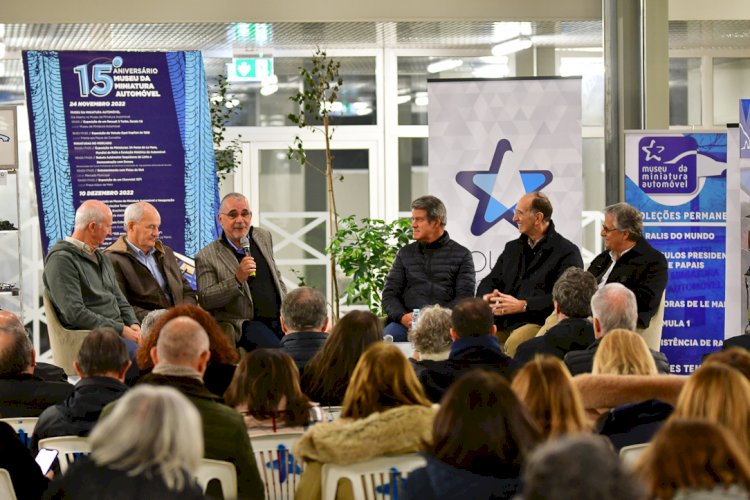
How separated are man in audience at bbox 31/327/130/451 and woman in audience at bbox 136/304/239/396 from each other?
2.04 ft

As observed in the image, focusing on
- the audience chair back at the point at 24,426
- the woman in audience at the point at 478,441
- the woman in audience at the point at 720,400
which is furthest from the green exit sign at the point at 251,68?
the woman in audience at the point at 720,400

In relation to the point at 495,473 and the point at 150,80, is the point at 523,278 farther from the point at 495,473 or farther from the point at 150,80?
the point at 495,473

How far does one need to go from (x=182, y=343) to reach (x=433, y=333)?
1355mm

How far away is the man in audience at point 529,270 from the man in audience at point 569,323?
44.7 inches

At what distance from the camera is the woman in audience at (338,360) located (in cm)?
470

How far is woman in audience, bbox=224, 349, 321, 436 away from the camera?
13.2 feet

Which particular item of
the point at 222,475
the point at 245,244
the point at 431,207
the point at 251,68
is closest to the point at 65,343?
the point at 245,244

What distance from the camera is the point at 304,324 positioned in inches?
213

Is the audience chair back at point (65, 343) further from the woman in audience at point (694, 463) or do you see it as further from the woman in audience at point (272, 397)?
the woman in audience at point (694, 463)

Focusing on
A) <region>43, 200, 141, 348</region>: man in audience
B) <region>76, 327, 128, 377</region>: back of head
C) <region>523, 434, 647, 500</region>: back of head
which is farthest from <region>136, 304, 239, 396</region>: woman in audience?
<region>523, 434, 647, 500</region>: back of head

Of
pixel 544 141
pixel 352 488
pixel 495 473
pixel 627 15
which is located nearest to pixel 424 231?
pixel 544 141

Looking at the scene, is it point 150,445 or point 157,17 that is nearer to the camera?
point 150,445

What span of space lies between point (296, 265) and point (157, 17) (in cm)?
325

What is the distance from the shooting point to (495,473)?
2.96 meters
